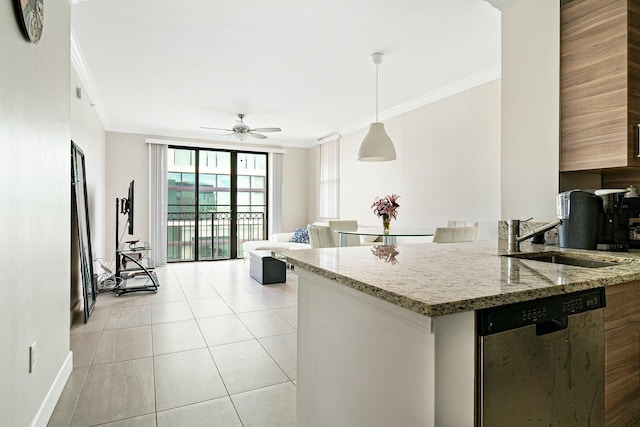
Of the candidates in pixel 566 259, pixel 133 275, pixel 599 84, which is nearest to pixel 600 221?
pixel 566 259

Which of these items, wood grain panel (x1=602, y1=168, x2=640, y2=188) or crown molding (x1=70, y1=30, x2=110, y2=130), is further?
crown molding (x1=70, y1=30, x2=110, y2=130)

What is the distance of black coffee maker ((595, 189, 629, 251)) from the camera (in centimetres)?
181

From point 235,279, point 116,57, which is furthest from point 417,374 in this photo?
point 235,279

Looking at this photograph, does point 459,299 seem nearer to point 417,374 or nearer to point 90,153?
point 417,374

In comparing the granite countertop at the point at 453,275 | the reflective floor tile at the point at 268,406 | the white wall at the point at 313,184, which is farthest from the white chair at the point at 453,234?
the white wall at the point at 313,184

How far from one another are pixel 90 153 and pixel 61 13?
292cm

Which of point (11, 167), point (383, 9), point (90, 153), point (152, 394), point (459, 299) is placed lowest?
point (152, 394)

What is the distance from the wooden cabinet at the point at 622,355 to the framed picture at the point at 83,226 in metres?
3.94

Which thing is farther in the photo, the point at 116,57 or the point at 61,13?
the point at 116,57

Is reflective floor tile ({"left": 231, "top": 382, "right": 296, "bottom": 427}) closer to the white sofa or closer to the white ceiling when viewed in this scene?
the white ceiling

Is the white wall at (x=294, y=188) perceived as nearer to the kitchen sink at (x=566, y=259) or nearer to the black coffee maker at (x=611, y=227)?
the kitchen sink at (x=566, y=259)

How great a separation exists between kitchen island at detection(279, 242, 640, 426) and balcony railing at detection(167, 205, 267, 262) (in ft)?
21.0

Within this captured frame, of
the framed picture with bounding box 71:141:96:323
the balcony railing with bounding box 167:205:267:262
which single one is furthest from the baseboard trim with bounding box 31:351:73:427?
the balcony railing with bounding box 167:205:267:262

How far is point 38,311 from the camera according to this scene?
69.7 inches
